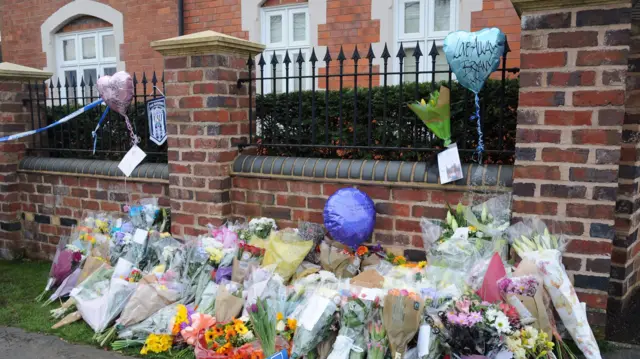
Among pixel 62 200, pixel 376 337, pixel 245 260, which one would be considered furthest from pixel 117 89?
pixel 376 337

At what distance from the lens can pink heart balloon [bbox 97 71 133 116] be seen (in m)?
4.73

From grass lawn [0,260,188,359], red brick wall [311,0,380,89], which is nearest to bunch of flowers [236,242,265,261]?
grass lawn [0,260,188,359]

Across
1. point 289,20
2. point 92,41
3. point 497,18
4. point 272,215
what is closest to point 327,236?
point 272,215

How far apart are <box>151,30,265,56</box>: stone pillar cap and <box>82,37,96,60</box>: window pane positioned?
610cm

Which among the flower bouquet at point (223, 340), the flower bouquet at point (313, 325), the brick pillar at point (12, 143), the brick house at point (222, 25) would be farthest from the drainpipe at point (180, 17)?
the flower bouquet at point (313, 325)

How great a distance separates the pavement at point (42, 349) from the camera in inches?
134

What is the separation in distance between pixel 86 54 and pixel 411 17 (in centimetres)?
609

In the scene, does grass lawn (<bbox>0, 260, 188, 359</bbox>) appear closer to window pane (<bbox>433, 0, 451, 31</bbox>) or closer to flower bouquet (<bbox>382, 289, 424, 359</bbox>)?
flower bouquet (<bbox>382, 289, 424, 359</bbox>)

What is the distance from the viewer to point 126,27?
28.6ft

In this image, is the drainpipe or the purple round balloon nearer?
the purple round balloon

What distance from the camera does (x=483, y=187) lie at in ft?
11.0

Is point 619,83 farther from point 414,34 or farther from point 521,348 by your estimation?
point 414,34

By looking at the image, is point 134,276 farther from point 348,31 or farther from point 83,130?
point 348,31

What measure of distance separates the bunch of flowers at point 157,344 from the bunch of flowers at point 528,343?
2072mm
